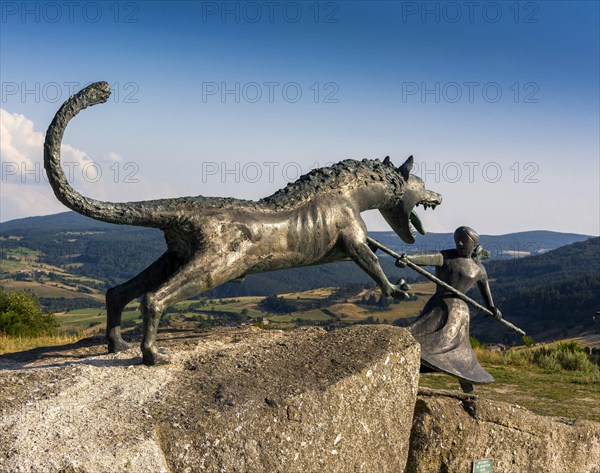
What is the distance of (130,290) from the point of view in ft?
21.2

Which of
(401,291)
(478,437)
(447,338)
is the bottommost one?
(478,437)

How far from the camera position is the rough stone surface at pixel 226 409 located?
444 centimetres

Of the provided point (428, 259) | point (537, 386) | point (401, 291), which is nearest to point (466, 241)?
point (428, 259)

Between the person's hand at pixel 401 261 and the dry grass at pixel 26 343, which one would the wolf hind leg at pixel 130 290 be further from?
the dry grass at pixel 26 343

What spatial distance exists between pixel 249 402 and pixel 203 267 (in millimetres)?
1279

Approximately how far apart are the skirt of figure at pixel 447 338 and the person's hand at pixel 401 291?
66 centimetres

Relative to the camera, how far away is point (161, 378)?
5445 millimetres

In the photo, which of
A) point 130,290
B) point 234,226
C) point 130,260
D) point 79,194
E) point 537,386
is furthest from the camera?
point 130,260

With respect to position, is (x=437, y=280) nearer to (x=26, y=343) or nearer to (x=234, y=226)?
(x=234, y=226)

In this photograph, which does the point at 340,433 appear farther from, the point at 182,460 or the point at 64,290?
the point at 64,290

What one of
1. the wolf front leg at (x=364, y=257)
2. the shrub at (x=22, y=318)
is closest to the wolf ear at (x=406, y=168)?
the wolf front leg at (x=364, y=257)

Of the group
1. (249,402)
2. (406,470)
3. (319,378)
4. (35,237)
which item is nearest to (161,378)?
(249,402)

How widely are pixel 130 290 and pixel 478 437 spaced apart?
361cm

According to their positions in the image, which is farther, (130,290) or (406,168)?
(406,168)
